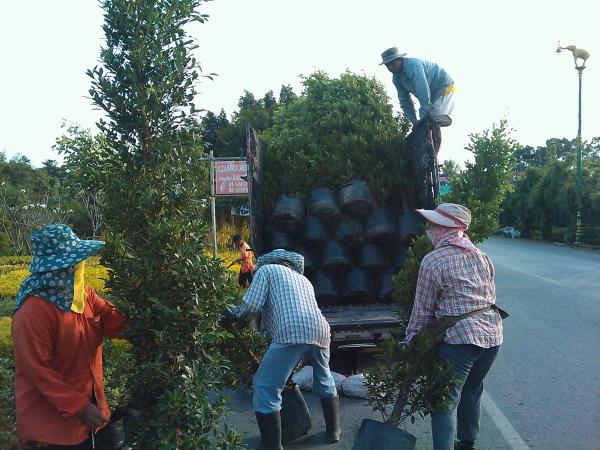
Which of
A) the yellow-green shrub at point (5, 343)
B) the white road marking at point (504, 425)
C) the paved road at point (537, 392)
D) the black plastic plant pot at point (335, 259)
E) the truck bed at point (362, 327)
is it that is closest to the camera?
the white road marking at point (504, 425)

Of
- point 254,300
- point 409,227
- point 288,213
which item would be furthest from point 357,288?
point 254,300

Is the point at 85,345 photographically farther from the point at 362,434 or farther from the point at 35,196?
the point at 35,196

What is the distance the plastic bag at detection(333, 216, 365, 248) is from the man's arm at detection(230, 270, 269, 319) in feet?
9.68

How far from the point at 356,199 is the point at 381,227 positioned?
0.47 metres

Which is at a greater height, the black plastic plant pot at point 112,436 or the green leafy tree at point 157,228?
the green leafy tree at point 157,228

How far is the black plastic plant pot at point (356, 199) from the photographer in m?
7.66

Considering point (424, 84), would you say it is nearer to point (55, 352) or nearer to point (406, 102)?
point (406, 102)

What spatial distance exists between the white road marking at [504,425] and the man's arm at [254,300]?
2426 mm

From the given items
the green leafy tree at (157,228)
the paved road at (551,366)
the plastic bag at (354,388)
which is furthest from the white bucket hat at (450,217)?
the plastic bag at (354,388)

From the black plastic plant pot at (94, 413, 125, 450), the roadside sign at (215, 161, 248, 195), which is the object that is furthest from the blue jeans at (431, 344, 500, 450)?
the roadside sign at (215, 161, 248, 195)

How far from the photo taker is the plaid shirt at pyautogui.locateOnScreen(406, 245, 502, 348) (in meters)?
4.11

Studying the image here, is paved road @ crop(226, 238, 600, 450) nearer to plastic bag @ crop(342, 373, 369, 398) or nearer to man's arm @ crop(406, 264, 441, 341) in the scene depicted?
plastic bag @ crop(342, 373, 369, 398)

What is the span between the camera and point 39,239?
3.07 m

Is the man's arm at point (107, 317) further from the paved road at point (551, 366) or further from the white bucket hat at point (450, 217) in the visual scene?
the paved road at point (551, 366)
